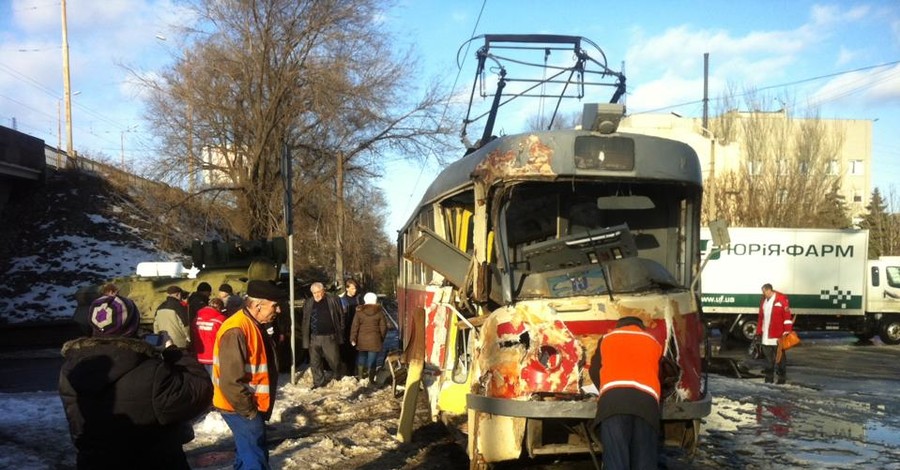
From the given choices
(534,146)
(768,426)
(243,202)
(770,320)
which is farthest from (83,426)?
(243,202)

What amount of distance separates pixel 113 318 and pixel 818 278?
73.4ft

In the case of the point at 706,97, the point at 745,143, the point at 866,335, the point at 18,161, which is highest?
the point at 706,97

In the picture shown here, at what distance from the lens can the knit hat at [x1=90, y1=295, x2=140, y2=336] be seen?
3.60 meters

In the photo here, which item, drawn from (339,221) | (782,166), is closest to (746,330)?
(339,221)

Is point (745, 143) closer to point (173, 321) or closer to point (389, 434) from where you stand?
point (173, 321)

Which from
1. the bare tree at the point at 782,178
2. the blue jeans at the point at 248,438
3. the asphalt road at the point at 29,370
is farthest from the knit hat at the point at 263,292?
the bare tree at the point at 782,178

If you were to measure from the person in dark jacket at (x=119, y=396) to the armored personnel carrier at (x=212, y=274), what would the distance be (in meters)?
10.5

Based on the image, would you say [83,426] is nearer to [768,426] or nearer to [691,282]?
[691,282]

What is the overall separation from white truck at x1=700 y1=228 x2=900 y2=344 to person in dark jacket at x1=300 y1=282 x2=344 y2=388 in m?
13.5

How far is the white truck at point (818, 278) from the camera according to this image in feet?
71.2

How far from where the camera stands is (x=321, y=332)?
37.8ft

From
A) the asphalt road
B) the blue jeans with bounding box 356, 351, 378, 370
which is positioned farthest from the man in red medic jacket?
the asphalt road

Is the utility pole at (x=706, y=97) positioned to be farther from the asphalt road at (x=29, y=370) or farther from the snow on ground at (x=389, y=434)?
the asphalt road at (x=29, y=370)

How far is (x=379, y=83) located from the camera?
2389 centimetres
